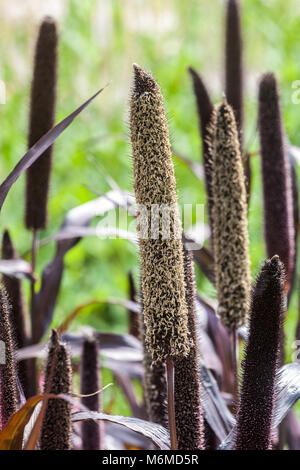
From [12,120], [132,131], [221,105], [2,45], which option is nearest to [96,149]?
[12,120]

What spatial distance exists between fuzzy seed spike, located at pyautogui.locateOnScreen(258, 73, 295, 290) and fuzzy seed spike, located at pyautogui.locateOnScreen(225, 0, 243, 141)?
0.61 feet

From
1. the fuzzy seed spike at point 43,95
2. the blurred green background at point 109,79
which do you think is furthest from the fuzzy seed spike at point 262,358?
the blurred green background at point 109,79

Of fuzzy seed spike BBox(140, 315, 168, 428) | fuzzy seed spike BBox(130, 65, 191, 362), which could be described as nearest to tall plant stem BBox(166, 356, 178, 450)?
fuzzy seed spike BBox(130, 65, 191, 362)

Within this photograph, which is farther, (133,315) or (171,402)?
(133,315)

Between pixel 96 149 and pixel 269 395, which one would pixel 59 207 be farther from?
pixel 269 395

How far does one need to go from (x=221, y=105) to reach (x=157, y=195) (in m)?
0.18

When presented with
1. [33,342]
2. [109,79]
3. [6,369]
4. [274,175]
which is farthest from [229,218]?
[109,79]

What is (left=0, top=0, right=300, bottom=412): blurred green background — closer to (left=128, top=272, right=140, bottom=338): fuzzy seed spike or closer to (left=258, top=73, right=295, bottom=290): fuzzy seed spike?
(left=128, top=272, right=140, bottom=338): fuzzy seed spike

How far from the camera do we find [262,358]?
1.54 ft

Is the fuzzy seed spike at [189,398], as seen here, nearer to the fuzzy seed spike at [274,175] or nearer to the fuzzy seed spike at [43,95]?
the fuzzy seed spike at [274,175]

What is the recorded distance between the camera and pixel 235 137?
0.61 metres

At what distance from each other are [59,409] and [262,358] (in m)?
0.16

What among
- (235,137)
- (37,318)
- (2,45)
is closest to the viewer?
(235,137)

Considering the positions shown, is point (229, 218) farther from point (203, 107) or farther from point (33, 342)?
point (33, 342)
